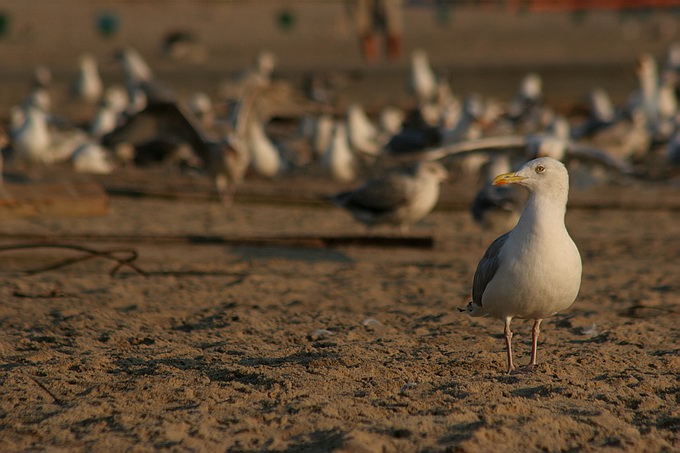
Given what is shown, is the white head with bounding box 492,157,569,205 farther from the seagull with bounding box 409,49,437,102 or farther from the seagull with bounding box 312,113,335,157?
the seagull with bounding box 409,49,437,102

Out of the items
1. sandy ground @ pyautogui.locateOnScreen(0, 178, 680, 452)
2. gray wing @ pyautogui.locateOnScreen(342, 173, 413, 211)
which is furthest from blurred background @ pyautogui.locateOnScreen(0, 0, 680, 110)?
sandy ground @ pyautogui.locateOnScreen(0, 178, 680, 452)

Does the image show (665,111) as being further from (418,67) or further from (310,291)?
(310,291)

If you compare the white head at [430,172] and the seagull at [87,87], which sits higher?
the white head at [430,172]

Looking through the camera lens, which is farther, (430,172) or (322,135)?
(322,135)

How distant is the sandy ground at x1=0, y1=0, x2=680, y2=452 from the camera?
395 cm

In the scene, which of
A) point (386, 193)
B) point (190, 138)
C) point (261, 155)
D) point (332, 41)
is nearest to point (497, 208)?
point (386, 193)

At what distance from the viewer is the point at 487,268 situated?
4867 millimetres

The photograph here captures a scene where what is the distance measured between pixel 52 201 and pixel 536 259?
656cm

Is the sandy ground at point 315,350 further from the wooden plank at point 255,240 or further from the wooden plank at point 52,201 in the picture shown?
the wooden plank at point 52,201

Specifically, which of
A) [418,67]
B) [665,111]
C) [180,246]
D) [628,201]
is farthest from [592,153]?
[418,67]

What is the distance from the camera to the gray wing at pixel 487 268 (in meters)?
4.78

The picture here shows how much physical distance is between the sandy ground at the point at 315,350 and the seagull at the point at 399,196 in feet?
1.39

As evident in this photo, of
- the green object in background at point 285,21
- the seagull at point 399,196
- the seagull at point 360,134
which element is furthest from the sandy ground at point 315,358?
the green object in background at point 285,21

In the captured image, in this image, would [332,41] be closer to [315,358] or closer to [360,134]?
[360,134]
